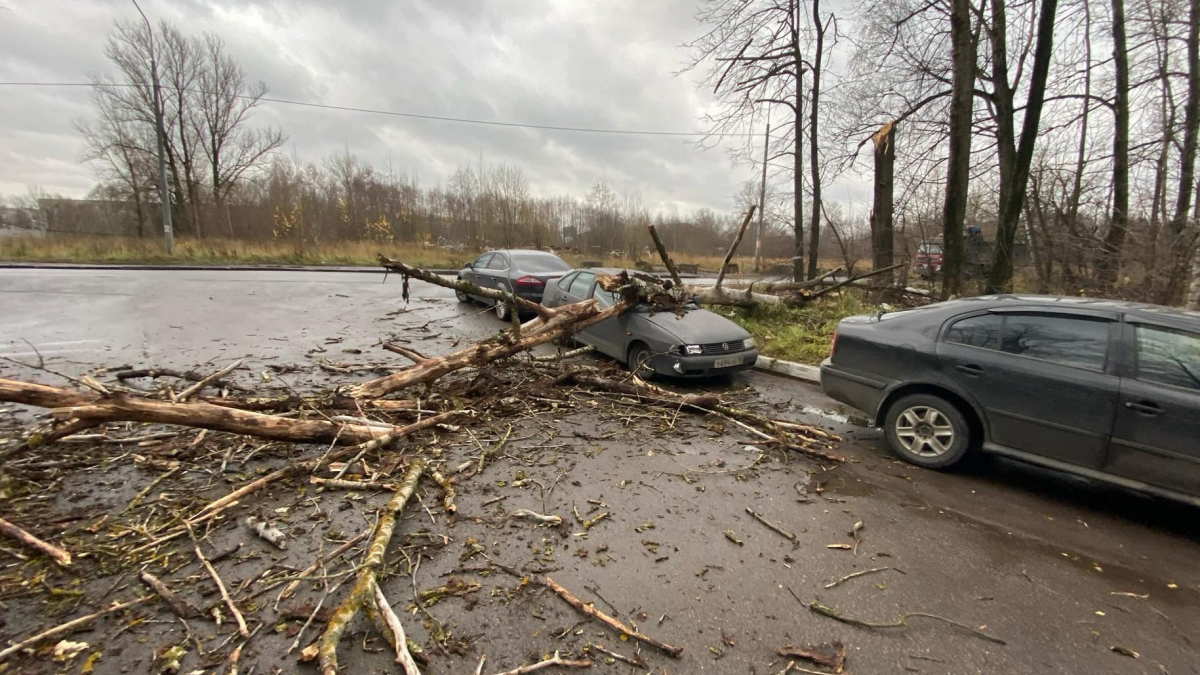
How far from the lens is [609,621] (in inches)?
95.2

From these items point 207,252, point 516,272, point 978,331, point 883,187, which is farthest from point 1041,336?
point 207,252

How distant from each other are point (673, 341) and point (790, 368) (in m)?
2.14

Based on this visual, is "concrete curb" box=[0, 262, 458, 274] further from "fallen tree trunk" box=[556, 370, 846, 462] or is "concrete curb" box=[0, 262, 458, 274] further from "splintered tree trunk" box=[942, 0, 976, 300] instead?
"splintered tree trunk" box=[942, 0, 976, 300]

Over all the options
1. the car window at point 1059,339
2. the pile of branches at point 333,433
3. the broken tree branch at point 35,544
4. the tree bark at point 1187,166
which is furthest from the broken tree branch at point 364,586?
the tree bark at point 1187,166

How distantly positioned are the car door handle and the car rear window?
31cm

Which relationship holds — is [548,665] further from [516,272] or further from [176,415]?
[516,272]

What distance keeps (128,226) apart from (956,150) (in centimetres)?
4554

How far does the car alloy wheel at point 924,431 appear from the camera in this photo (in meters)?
4.28

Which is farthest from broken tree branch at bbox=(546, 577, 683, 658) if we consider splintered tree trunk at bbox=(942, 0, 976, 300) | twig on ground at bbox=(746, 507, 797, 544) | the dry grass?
the dry grass

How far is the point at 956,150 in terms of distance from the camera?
9.62 meters

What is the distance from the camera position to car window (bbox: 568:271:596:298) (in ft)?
26.4

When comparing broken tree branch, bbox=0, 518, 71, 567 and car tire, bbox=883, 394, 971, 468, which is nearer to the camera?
broken tree branch, bbox=0, 518, 71, 567

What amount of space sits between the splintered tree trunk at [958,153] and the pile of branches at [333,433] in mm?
7103

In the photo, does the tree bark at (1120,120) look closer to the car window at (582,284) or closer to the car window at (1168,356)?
the car window at (1168,356)
